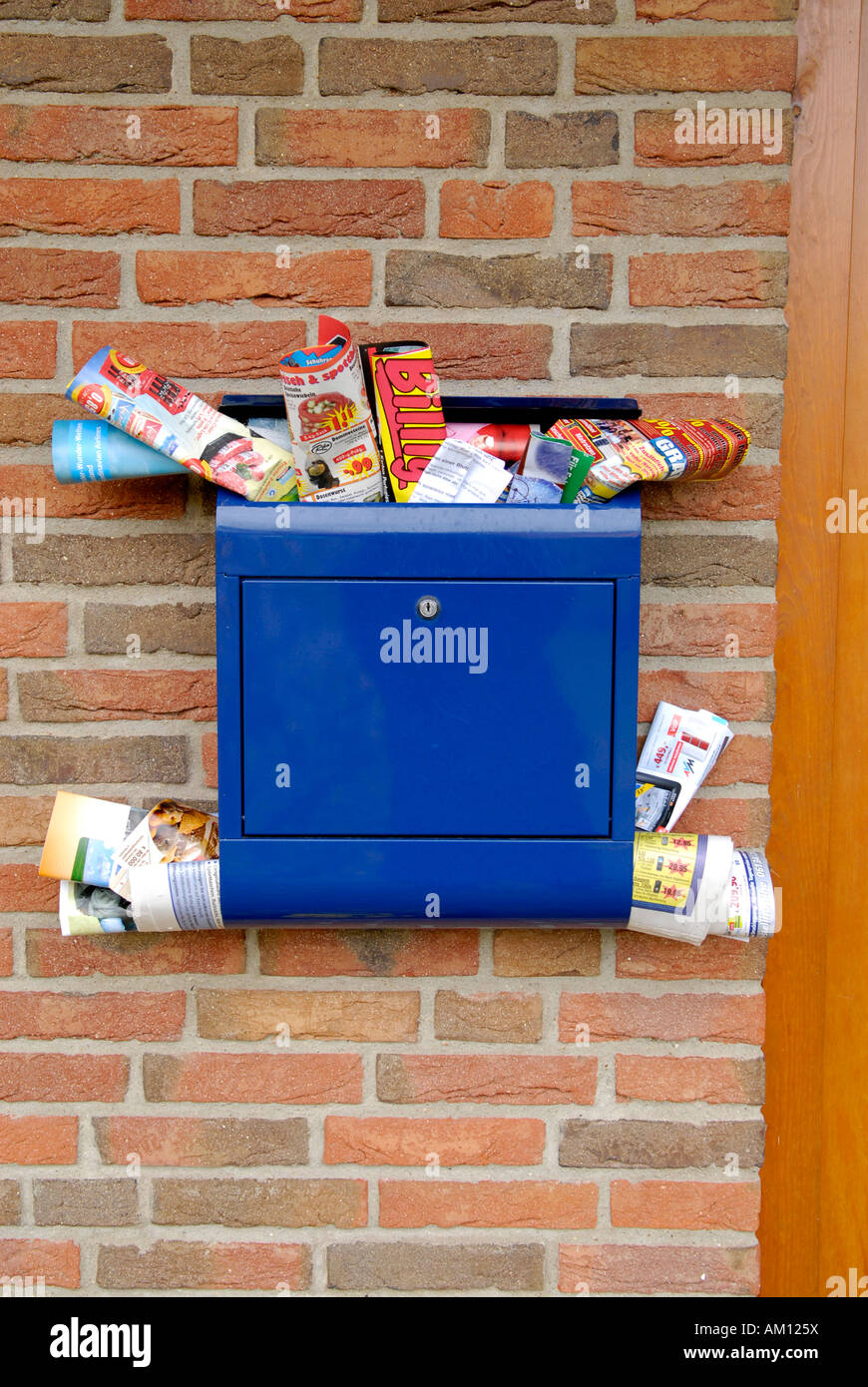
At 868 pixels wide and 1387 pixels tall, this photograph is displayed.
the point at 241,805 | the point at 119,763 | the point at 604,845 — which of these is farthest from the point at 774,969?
A: the point at 119,763

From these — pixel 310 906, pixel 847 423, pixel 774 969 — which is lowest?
pixel 774 969

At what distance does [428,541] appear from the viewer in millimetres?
1016

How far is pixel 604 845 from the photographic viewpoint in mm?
1036

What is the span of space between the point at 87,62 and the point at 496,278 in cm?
54

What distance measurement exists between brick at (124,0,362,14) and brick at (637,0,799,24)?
0.35 meters

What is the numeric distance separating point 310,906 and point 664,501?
64 centimetres

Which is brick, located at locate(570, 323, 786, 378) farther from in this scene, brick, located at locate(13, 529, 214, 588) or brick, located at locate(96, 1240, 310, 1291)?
brick, located at locate(96, 1240, 310, 1291)

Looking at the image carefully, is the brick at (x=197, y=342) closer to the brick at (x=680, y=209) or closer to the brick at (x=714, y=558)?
the brick at (x=680, y=209)

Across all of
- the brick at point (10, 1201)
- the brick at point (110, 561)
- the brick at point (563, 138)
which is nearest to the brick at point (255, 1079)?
the brick at point (10, 1201)

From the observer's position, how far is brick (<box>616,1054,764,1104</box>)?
4.00 ft

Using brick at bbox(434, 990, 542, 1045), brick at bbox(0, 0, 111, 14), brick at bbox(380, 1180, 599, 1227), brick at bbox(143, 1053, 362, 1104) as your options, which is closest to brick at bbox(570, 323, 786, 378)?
brick at bbox(0, 0, 111, 14)

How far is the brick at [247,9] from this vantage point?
1138 mm

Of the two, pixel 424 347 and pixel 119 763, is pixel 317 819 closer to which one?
pixel 119 763

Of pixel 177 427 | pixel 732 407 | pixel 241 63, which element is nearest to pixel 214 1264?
pixel 177 427
